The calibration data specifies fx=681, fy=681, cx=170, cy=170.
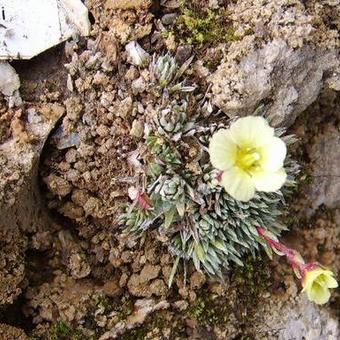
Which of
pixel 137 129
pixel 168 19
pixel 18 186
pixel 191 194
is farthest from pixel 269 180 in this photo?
pixel 18 186

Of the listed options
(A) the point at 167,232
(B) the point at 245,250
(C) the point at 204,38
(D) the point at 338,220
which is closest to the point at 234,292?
(B) the point at 245,250

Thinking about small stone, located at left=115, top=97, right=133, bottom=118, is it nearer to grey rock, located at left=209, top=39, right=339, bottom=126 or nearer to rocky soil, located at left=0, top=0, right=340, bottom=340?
rocky soil, located at left=0, top=0, right=340, bottom=340

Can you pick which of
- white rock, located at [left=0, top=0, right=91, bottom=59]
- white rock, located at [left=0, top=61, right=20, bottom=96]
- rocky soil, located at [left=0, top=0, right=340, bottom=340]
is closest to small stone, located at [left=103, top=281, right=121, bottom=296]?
rocky soil, located at [left=0, top=0, right=340, bottom=340]

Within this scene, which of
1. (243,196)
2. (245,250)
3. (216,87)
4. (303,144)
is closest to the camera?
(243,196)

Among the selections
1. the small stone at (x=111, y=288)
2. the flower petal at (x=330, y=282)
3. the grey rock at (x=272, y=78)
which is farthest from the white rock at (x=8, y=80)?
the flower petal at (x=330, y=282)

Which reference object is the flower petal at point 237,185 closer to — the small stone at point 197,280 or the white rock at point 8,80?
the small stone at point 197,280

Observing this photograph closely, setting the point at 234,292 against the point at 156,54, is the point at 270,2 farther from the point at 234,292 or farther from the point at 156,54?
the point at 234,292
